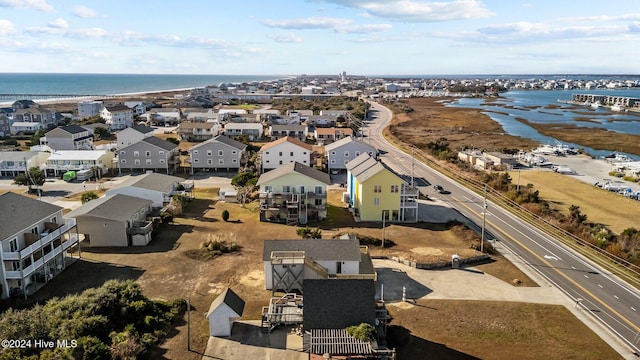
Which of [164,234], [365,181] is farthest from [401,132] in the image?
[164,234]

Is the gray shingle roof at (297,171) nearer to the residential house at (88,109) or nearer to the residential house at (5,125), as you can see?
the residential house at (5,125)

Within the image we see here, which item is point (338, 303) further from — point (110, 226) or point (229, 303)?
point (110, 226)

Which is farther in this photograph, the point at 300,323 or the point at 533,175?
the point at 533,175

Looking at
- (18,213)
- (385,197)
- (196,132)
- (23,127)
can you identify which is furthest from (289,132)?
(18,213)

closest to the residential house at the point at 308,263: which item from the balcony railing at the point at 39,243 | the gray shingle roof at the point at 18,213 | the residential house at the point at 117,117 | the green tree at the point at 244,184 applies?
the balcony railing at the point at 39,243

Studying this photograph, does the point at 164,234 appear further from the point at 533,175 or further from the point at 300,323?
the point at 533,175

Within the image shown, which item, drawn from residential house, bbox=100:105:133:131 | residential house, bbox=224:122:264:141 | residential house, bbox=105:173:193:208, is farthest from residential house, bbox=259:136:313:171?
residential house, bbox=100:105:133:131
